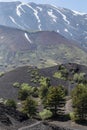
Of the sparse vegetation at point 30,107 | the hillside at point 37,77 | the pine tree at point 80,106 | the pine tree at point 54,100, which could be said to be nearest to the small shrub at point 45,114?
the sparse vegetation at point 30,107

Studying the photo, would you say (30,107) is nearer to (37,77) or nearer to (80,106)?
(80,106)

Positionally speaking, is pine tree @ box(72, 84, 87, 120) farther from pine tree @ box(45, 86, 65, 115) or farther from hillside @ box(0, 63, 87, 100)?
hillside @ box(0, 63, 87, 100)

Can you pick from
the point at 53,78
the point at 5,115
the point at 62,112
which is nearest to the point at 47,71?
the point at 53,78

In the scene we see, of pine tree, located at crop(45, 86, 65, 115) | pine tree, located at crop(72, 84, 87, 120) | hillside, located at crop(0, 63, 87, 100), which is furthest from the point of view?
hillside, located at crop(0, 63, 87, 100)

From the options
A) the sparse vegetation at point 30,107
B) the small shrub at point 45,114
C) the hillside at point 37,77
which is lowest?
the hillside at point 37,77

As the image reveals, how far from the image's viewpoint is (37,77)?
537 ft

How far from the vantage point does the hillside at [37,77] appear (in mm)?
152125

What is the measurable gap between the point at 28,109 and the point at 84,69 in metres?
85.6

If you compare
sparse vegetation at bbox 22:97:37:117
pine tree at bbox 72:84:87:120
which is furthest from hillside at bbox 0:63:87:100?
pine tree at bbox 72:84:87:120

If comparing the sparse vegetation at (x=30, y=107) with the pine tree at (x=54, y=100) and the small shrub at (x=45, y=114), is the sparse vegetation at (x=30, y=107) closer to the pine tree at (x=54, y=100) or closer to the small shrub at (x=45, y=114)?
the small shrub at (x=45, y=114)

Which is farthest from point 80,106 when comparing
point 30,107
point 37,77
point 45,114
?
point 37,77

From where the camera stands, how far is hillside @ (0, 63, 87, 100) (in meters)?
152

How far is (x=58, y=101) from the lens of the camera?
108 m

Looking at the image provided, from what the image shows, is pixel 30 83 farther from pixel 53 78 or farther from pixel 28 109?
pixel 28 109
